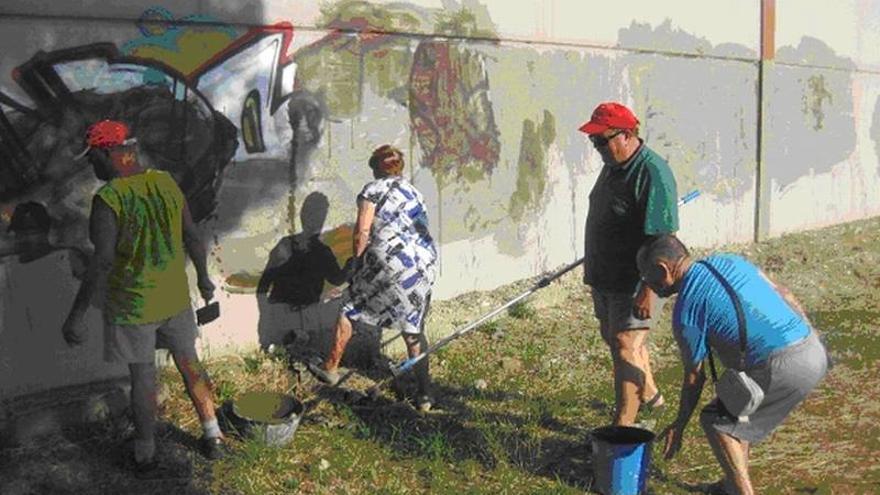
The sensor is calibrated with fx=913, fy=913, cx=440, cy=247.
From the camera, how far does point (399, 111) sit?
688 cm

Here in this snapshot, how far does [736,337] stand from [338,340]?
2.70m

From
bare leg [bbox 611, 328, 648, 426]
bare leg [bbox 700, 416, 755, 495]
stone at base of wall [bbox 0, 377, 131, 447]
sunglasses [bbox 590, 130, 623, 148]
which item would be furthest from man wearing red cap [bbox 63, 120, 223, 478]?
bare leg [bbox 700, 416, 755, 495]

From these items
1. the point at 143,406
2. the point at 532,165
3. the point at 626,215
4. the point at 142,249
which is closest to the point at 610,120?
the point at 626,215

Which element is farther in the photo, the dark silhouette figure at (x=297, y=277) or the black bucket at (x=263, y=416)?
the dark silhouette figure at (x=297, y=277)

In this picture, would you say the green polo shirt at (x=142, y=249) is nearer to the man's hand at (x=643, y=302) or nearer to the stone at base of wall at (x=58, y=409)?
the stone at base of wall at (x=58, y=409)

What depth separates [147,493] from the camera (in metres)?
4.51

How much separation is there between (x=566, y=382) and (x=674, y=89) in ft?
15.2

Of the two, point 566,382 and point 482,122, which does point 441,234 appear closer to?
point 482,122

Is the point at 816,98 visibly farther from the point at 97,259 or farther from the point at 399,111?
the point at 97,259

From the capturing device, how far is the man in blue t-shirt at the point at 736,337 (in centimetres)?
382

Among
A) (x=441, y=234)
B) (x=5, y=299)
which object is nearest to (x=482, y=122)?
(x=441, y=234)

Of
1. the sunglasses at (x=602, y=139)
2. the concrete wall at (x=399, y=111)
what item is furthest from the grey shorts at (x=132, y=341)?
the sunglasses at (x=602, y=139)

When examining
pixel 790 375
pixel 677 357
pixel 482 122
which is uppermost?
pixel 482 122

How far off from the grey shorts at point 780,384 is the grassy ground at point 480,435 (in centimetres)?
77
